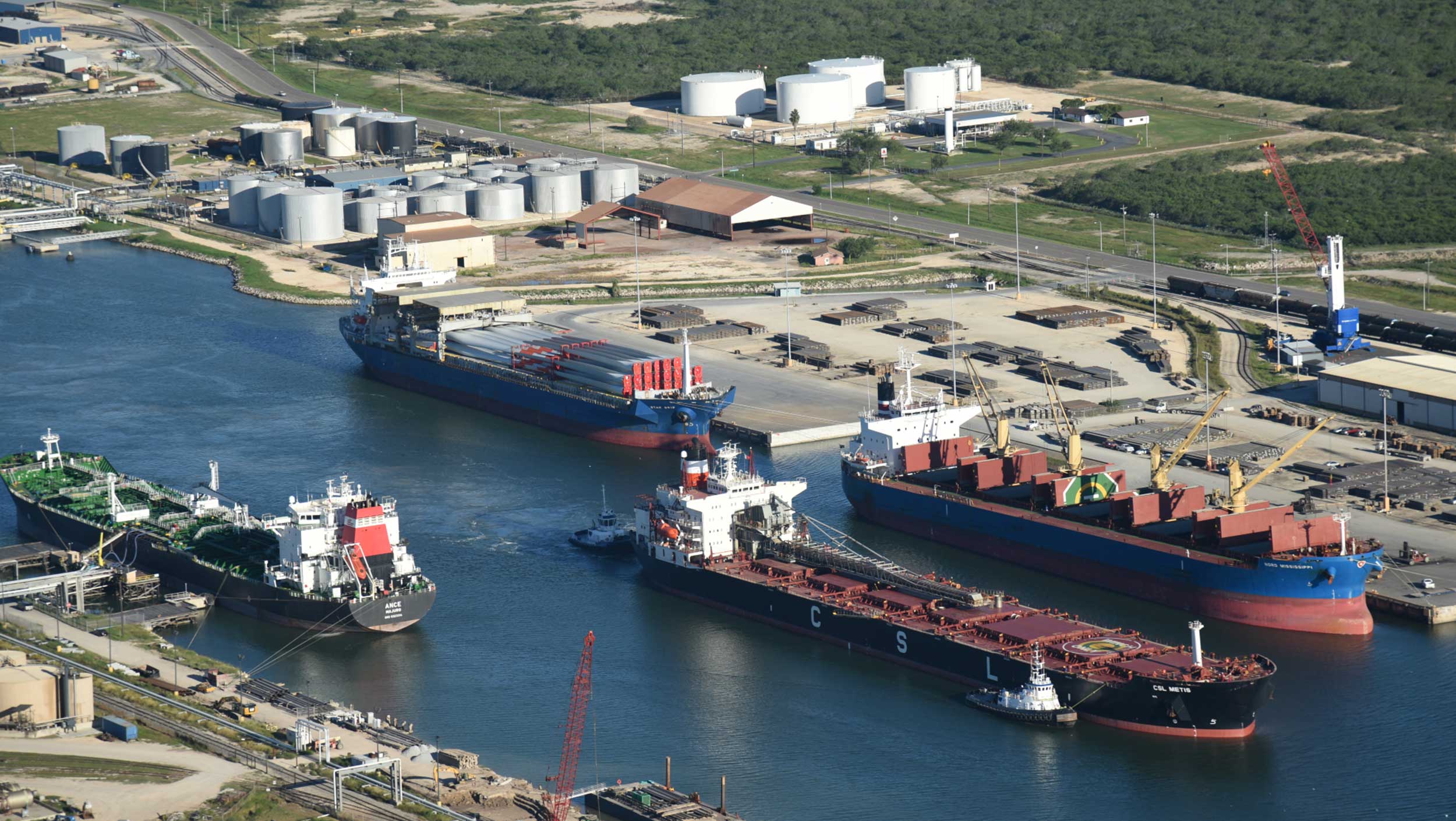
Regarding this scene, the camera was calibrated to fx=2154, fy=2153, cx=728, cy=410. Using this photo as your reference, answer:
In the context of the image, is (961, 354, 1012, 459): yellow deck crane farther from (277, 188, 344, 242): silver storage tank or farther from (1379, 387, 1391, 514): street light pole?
(277, 188, 344, 242): silver storage tank

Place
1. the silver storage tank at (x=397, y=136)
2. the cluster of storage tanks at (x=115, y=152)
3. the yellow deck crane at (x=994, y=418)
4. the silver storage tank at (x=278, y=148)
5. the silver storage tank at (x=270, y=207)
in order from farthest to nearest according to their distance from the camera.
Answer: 1. the silver storage tank at (x=397, y=136)
2. the silver storage tank at (x=278, y=148)
3. the cluster of storage tanks at (x=115, y=152)
4. the silver storage tank at (x=270, y=207)
5. the yellow deck crane at (x=994, y=418)

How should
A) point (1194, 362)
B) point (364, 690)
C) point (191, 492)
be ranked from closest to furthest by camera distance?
1. point (364, 690)
2. point (191, 492)
3. point (1194, 362)

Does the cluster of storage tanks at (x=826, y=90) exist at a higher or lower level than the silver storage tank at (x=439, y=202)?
higher

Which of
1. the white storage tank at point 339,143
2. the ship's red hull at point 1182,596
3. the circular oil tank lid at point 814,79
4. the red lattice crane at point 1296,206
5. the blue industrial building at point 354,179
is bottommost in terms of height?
the ship's red hull at point 1182,596

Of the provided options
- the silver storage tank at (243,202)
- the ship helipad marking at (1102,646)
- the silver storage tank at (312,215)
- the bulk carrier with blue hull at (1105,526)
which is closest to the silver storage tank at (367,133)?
the silver storage tank at (243,202)

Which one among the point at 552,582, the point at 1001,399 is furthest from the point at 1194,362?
the point at 552,582

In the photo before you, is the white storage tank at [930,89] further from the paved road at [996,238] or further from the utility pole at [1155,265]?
the utility pole at [1155,265]

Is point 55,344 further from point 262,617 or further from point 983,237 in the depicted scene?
point 983,237
